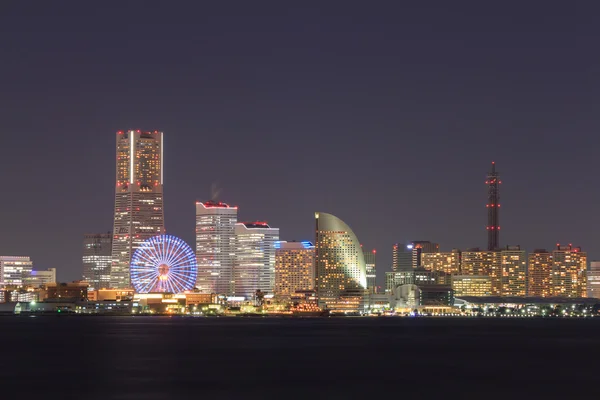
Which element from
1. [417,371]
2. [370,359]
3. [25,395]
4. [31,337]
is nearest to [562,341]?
[370,359]

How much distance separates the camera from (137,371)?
110 metres

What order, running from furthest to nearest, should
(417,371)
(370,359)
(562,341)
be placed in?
(562,341), (370,359), (417,371)

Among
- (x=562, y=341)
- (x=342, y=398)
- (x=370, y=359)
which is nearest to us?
(x=342, y=398)

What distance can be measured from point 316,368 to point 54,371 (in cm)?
2800

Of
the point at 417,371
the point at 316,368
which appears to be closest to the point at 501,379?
the point at 417,371

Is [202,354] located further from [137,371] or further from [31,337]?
[31,337]

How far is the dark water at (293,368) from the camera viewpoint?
92.8m

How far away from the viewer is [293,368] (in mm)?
115375

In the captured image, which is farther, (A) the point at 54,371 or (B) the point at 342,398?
(A) the point at 54,371

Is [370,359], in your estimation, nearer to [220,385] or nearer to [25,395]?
[220,385]

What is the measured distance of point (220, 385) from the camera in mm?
97125

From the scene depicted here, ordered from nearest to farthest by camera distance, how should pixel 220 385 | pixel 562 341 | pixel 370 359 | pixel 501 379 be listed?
pixel 220 385 → pixel 501 379 → pixel 370 359 → pixel 562 341

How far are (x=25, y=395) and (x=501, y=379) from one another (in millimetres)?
45712

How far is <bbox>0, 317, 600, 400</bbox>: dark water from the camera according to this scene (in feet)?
305
